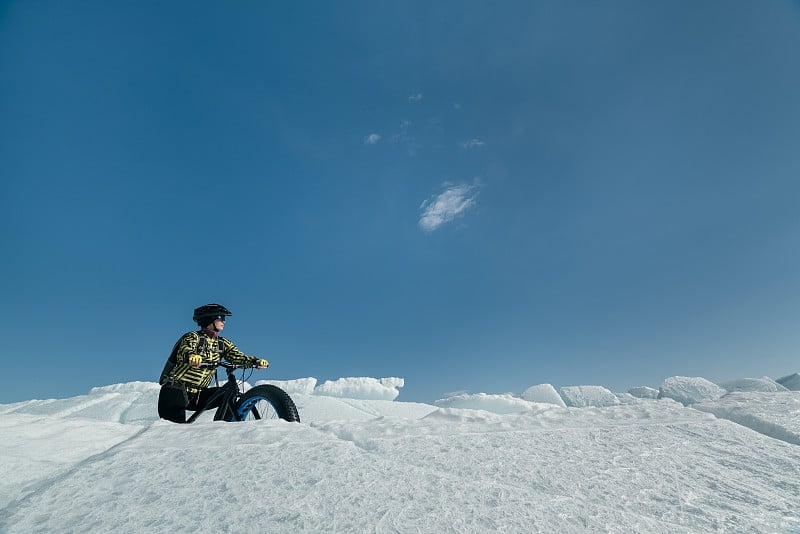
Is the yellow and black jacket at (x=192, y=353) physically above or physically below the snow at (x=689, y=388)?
below

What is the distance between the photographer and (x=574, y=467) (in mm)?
2104

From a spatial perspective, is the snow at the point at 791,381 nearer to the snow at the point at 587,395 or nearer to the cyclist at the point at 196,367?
the snow at the point at 587,395

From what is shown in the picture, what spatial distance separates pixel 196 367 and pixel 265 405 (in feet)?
3.30

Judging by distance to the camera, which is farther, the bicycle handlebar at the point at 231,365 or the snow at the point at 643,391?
the snow at the point at 643,391

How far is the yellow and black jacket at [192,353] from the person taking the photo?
5031 mm

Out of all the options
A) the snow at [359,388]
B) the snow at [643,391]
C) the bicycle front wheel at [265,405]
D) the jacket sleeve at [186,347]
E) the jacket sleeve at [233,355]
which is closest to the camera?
the bicycle front wheel at [265,405]

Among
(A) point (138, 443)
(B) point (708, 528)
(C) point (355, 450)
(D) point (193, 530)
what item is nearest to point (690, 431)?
(B) point (708, 528)

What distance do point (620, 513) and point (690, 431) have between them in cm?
168

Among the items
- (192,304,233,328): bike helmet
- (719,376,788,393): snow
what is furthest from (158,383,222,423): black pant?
(719,376,788,393): snow

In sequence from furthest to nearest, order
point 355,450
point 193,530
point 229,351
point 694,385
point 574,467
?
point 694,385 → point 229,351 → point 355,450 → point 574,467 → point 193,530

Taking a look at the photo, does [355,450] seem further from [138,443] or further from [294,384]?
[294,384]

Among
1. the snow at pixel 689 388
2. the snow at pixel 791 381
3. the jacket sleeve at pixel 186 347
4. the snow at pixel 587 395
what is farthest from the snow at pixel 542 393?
the jacket sleeve at pixel 186 347

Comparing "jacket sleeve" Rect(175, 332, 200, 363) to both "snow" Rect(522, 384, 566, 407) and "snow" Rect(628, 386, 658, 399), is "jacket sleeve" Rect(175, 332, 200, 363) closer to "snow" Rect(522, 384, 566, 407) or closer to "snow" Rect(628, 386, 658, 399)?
"snow" Rect(522, 384, 566, 407)

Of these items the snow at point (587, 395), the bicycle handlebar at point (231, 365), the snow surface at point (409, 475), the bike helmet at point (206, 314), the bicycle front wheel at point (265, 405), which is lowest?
the snow surface at point (409, 475)
